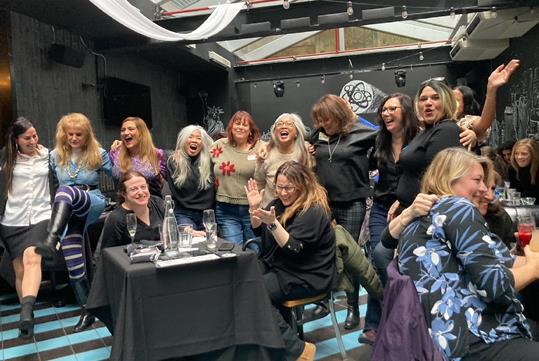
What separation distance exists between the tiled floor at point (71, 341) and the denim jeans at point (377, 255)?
220mm

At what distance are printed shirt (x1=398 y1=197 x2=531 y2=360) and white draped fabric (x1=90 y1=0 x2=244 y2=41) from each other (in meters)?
2.85

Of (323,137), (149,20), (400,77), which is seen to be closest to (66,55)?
(149,20)

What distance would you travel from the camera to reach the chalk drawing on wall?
10.1m

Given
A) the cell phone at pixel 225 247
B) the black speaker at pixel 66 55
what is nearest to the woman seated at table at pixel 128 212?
the cell phone at pixel 225 247

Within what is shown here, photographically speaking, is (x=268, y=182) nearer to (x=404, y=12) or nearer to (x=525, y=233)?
(x=525, y=233)

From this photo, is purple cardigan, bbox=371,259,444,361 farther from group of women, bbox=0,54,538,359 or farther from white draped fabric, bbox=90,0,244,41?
white draped fabric, bbox=90,0,244,41

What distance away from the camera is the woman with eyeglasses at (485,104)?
8.13 feet

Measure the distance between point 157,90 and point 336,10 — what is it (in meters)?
4.12

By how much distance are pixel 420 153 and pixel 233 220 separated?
1546mm

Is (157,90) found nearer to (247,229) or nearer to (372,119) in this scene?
(372,119)

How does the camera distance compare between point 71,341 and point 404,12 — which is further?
point 404,12

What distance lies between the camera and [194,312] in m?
2.20

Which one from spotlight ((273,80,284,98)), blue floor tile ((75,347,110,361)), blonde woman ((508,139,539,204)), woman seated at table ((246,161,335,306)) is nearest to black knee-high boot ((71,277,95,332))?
blue floor tile ((75,347,110,361))

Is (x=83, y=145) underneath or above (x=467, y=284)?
above
